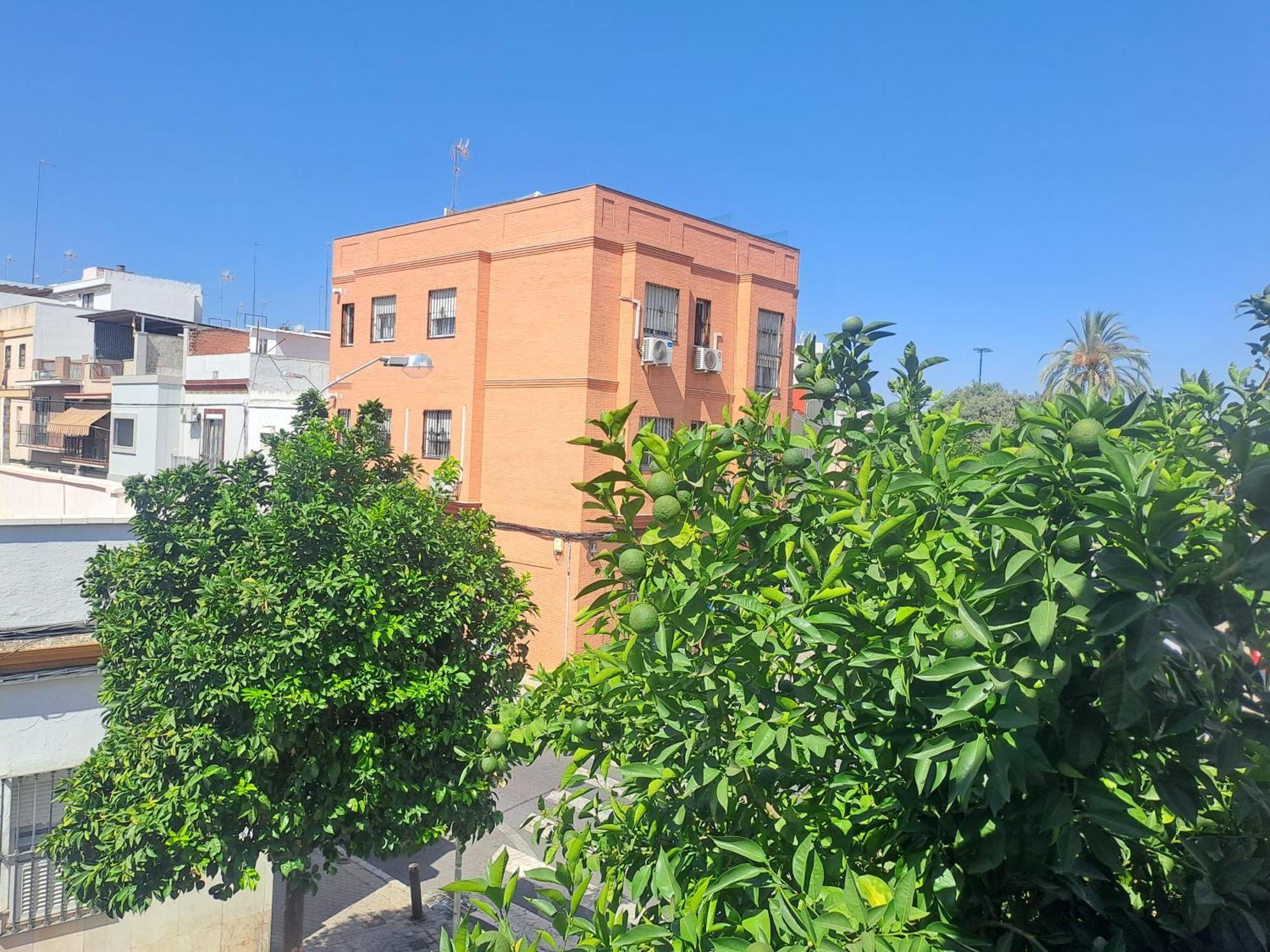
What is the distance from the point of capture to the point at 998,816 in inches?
92.4

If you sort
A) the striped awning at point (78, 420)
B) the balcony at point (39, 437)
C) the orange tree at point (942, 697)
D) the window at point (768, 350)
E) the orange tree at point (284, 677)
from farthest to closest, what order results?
the balcony at point (39, 437) → the striped awning at point (78, 420) → the window at point (768, 350) → the orange tree at point (284, 677) → the orange tree at point (942, 697)

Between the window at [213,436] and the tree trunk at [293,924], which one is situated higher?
the window at [213,436]

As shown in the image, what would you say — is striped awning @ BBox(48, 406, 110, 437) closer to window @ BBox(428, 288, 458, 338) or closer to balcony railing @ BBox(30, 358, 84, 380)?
balcony railing @ BBox(30, 358, 84, 380)

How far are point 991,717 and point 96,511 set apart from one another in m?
16.2

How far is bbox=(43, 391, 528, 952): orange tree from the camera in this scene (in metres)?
6.00

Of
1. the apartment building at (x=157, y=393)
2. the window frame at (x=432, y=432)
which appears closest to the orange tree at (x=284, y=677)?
the window frame at (x=432, y=432)

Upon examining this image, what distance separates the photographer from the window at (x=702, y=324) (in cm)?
2120

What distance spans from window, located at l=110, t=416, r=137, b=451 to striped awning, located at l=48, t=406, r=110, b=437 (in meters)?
1.41

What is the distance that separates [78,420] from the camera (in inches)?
1171

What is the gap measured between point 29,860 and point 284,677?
11.4 ft

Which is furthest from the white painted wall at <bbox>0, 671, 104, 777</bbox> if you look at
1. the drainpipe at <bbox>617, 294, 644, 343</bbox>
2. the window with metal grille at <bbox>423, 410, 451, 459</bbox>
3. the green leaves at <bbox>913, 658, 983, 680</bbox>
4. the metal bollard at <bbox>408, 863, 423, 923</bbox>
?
the window with metal grille at <bbox>423, 410, 451, 459</bbox>

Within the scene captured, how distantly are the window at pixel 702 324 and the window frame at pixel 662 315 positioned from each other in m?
0.80

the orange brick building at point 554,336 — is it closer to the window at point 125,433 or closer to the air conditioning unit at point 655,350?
the air conditioning unit at point 655,350

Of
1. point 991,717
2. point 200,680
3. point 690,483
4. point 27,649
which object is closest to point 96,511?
point 27,649
